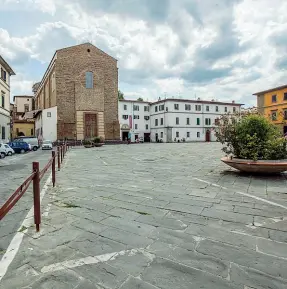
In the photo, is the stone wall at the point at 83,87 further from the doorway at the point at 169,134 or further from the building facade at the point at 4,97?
the doorway at the point at 169,134

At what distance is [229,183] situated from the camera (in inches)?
233

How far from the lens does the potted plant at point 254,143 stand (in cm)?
652

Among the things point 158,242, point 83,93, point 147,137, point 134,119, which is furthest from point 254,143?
point 147,137

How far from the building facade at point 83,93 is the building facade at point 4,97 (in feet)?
20.0

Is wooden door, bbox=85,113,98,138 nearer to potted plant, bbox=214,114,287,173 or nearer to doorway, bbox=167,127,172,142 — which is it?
doorway, bbox=167,127,172,142

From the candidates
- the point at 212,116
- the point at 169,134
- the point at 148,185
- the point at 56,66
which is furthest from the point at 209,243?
the point at 212,116

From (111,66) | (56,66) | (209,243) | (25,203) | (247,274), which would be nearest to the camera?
(247,274)

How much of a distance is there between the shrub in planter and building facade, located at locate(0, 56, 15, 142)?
2495cm

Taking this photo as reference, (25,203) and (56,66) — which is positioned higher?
(56,66)

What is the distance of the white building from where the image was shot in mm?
51469

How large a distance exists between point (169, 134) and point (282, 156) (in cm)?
4327

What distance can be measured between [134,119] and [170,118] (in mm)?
7840

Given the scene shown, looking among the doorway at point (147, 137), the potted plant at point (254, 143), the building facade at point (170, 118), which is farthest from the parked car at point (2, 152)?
the doorway at point (147, 137)

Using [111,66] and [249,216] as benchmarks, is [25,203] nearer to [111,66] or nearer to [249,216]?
[249,216]
